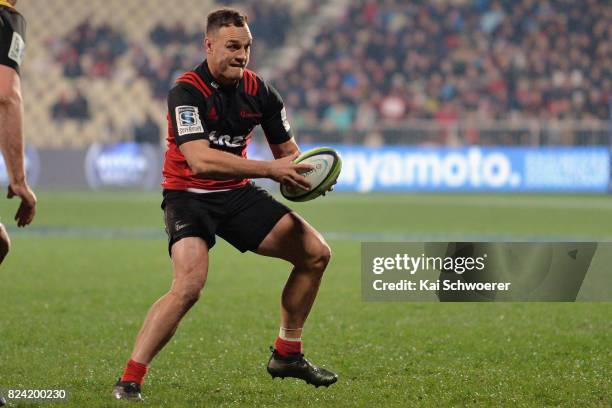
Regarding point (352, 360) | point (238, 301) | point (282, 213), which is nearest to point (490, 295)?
point (352, 360)

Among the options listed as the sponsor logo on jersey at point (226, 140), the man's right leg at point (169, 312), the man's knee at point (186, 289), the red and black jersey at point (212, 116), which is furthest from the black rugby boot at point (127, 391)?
the sponsor logo on jersey at point (226, 140)

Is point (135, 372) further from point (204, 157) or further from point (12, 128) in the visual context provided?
point (12, 128)

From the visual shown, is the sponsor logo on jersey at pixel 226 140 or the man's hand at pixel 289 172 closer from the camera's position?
the man's hand at pixel 289 172

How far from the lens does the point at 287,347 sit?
19.2 feet

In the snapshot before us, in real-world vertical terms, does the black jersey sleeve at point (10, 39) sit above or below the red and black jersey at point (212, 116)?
above

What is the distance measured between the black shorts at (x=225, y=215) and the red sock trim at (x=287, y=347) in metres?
0.57

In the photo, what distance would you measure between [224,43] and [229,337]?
256 cm

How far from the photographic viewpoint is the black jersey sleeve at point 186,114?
540 cm

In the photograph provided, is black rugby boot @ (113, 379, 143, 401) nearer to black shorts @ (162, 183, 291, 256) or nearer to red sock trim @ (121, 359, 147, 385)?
red sock trim @ (121, 359, 147, 385)

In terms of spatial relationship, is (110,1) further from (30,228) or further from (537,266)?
(537,266)

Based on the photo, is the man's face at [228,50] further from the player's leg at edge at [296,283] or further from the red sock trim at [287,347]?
the red sock trim at [287,347]

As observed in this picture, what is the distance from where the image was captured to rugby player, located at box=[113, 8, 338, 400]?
17.6 feet

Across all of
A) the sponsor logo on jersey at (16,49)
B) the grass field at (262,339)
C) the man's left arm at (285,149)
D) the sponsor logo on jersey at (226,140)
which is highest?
the sponsor logo on jersey at (16,49)

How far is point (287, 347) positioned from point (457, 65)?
22.7m
